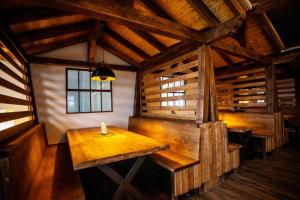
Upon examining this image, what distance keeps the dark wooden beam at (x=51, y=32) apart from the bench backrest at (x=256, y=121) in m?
4.63

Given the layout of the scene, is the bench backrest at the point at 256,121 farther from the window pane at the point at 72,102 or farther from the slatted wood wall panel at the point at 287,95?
the window pane at the point at 72,102

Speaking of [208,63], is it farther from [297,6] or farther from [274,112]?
[297,6]

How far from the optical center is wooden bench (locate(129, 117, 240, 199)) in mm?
2468

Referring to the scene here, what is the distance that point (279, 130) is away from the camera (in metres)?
4.62

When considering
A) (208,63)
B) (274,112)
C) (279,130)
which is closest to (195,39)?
(208,63)

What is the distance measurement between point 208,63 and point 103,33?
298cm

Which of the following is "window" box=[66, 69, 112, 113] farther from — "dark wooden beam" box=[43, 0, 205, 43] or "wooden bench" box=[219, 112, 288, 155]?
"wooden bench" box=[219, 112, 288, 155]

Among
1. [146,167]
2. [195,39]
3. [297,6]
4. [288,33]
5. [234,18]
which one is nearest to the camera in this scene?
[234,18]

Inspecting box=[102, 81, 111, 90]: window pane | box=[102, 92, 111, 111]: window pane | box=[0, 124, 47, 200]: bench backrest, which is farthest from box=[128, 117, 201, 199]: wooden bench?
box=[102, 81, 111, 90]: window pane

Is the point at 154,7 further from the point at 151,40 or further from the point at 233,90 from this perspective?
the point at 233,90

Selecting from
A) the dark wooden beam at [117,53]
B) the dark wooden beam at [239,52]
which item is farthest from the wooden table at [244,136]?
the dark wooden beam at [117,53]

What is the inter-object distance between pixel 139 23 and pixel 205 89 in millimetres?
1581

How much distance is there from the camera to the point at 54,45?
4262 mm

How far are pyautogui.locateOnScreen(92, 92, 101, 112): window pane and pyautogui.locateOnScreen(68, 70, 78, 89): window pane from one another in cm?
57
